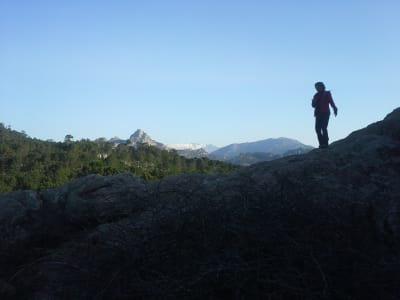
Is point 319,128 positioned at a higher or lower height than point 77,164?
lower

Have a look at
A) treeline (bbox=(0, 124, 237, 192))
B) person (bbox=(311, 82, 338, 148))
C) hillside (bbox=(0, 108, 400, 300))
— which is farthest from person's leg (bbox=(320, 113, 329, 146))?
treeline (bbox=(0, 124, 237, 192))

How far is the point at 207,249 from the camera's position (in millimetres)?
3486

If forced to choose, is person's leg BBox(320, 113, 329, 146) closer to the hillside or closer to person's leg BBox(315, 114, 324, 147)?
person's leg BBox(315, 114, 324, 147)

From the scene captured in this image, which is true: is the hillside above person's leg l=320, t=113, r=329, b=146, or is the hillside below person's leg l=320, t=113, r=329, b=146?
below

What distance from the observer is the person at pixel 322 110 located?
905 centimetres

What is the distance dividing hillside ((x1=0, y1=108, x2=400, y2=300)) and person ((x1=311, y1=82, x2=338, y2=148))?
287cm

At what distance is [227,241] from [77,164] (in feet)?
231

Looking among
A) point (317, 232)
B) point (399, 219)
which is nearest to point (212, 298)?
point (317, 232)

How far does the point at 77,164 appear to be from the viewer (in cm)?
7025

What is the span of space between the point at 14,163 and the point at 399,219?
72.6 m

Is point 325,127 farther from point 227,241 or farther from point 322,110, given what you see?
point 227,241

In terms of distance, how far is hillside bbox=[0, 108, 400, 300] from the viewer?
3158mm

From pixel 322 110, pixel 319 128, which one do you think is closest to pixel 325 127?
pixel 319 128

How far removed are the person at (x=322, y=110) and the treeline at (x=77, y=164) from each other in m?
34.8
